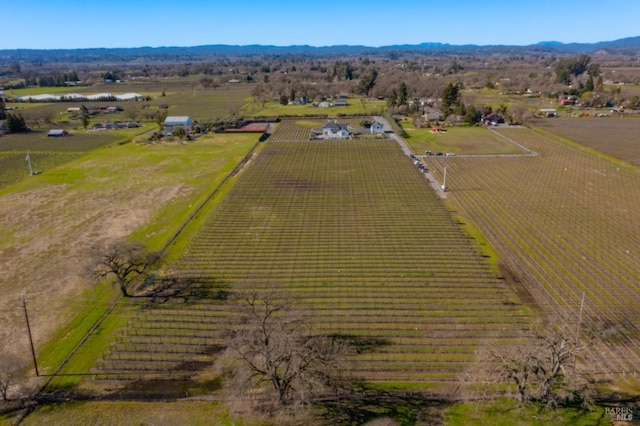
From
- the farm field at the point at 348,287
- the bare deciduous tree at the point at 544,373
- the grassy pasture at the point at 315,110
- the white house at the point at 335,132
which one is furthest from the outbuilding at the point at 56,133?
the bare deciduous tree at the point at 544,373

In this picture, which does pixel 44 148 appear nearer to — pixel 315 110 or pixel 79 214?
pixel 79 214

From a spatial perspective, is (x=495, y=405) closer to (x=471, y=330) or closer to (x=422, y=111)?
(x=471, y=330)

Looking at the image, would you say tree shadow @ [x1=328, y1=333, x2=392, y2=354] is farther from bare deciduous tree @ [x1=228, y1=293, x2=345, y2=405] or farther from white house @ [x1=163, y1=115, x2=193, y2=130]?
white house @ [x1=163, y1=115, x2=193, y2=130]

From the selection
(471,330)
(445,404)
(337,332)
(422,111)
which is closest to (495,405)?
(445,404)

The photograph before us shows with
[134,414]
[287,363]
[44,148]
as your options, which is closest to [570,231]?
[287,363]

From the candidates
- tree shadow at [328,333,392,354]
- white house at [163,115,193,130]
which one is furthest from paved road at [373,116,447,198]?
white house at [163,115,193,130]

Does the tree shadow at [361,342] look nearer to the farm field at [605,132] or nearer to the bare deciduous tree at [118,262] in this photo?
the bare deciduous tree at [118,262]
